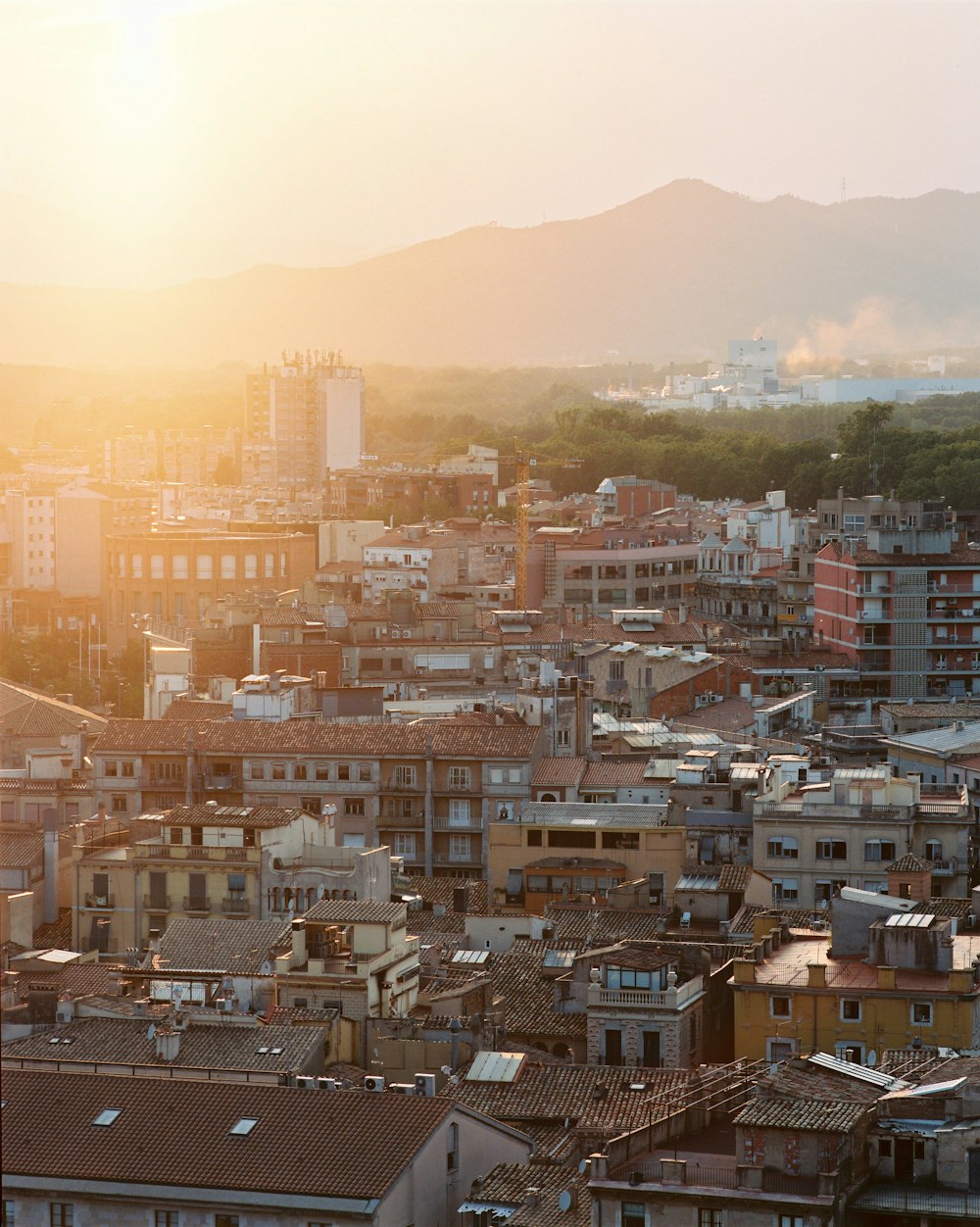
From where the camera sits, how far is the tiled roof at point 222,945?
18.9 meters

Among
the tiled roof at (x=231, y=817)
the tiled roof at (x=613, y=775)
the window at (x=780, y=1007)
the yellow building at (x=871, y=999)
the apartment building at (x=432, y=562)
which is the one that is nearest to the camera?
the yellow building at (x=871, y=999)

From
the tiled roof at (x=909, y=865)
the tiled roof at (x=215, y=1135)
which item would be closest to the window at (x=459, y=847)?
the tiled roof at (x=909, y=865)

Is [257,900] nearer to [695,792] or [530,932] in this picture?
[530,932]

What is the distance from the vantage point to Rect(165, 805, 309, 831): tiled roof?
882 inches

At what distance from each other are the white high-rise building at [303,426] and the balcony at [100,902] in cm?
7715

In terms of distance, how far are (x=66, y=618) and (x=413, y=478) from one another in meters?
24.6

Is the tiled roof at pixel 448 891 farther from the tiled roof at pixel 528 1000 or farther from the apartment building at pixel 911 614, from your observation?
the apartment building at pixel 911 614

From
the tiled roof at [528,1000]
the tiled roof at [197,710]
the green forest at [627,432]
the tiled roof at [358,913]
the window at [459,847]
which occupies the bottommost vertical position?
the window at [459,847]

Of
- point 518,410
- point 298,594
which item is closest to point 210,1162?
point 298,594

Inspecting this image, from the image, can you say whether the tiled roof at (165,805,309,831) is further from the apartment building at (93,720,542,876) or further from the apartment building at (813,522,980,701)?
the apartment building at (813,522,980,701)

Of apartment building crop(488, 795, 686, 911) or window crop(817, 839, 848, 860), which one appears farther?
apartment building crop(488, 795, 686, 911)

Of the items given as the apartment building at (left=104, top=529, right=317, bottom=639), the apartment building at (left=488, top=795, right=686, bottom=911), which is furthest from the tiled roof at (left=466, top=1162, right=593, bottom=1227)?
the apartment building at (left=104, top=529, right=317, bottom=639)

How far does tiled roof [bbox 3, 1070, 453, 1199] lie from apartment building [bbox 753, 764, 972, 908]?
9.17 metres

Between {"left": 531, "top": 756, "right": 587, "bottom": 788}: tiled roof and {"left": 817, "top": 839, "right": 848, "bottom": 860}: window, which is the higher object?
{"left": 531, "top": 756, "right": 587, "bottom": 788}: tiled roof
